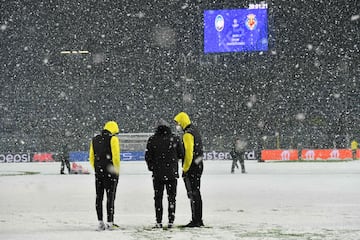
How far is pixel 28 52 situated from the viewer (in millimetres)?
66062

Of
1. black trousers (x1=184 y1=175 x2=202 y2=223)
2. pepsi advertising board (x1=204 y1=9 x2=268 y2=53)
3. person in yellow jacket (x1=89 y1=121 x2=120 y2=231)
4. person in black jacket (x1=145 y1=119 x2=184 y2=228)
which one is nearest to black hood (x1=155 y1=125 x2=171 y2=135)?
person in black jacket (x1=145 y1=119 x2=184 y2=228)

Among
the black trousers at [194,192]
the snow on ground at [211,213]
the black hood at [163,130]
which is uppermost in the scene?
the black hood at [163,130]

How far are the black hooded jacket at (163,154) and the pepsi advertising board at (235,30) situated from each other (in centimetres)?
4000

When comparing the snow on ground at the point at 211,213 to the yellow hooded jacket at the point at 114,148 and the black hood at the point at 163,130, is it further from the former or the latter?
the black hood at the point at 163,130

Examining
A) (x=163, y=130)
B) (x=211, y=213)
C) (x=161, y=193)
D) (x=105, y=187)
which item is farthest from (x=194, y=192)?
(x=211, y=213)

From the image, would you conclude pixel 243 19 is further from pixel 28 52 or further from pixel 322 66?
pixel 28 52

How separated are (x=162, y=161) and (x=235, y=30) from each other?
40482 mm

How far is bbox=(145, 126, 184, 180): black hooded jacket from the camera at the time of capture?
915 centimetres

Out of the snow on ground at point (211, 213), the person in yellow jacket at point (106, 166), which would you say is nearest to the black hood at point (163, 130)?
the person in yellow jacket at point (106, 166)

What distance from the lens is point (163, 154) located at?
9.20m

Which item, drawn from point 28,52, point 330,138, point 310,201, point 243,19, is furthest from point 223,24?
point 310,201

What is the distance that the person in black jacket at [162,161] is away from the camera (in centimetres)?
916

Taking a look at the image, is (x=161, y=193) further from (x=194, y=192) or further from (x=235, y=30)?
(x=235, y=30)

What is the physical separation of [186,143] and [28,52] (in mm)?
59150
